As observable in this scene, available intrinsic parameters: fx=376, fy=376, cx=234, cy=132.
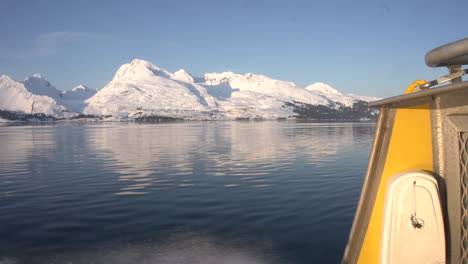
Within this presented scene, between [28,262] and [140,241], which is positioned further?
[140,241]

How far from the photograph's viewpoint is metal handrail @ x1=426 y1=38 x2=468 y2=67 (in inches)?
171

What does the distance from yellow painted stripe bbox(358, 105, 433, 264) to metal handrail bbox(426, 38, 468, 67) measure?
610mm

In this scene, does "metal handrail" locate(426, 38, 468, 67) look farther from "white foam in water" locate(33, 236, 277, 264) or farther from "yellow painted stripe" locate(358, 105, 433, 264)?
"white foam in water" locate(33, 236, 277, 264)

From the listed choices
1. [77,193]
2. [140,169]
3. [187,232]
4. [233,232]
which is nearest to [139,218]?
[187,232]

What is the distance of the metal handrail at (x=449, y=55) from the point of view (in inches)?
171

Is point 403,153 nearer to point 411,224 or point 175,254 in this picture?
point 411,224

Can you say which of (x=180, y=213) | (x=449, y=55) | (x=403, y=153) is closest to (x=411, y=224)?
(x=403, y=153)

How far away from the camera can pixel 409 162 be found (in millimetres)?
5184

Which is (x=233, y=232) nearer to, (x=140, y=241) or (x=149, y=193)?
(x=140, y=241)

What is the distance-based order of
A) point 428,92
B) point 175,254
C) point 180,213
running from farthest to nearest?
point 180,213
point 175,254
point 428,92

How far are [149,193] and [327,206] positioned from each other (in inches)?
299

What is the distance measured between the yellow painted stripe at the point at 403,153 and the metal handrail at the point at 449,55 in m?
0.61

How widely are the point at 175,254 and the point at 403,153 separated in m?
5.63

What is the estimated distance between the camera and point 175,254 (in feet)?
28.4
